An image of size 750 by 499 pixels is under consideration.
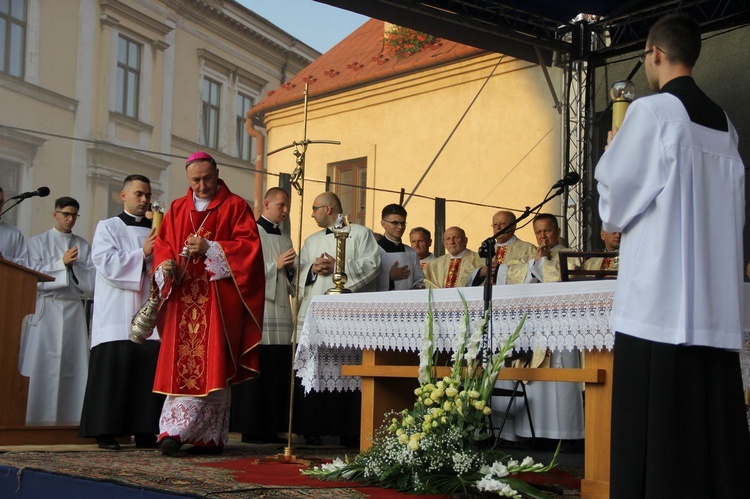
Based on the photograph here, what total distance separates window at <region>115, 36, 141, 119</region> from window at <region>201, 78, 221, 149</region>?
1345 mm

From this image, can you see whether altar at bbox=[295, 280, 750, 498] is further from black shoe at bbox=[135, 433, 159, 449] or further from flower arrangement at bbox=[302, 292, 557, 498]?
black shoe at bbox=[135, 433, 159, 449]

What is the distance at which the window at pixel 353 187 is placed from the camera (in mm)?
15258

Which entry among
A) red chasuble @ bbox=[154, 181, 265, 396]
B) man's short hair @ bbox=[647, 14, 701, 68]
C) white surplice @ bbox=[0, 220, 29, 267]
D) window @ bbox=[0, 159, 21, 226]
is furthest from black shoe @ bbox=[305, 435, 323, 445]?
window @ bbox=[0, 159, 21, 226]

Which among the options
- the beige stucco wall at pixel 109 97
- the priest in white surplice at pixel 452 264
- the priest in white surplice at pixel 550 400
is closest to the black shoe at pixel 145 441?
the priest in white surplice at pixel 550 400

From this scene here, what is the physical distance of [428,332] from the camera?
16.2 ft

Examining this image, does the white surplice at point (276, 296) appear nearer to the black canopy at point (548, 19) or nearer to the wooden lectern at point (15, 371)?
the wooden lectern at point (15, 371)

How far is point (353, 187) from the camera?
15.7 meters

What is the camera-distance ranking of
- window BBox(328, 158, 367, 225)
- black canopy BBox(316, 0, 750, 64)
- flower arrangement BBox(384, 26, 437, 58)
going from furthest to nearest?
window BBox(328, 158, 367, 225) < flower arrangement BBox(384, 26, 437, 58) < black canopy BBox(316, 0, 750, 64)

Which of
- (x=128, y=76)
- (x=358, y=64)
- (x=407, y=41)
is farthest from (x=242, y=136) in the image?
(x=407, y=41)

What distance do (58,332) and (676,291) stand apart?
20.6 ft

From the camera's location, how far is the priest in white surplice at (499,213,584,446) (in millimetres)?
8078

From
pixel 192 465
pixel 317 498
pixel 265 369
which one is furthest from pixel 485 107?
pixel 317 498

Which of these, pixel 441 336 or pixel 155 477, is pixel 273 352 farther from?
pixel 155 477

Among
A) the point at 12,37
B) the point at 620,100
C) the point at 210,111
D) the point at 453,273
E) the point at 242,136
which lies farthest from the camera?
the point at 242,136
